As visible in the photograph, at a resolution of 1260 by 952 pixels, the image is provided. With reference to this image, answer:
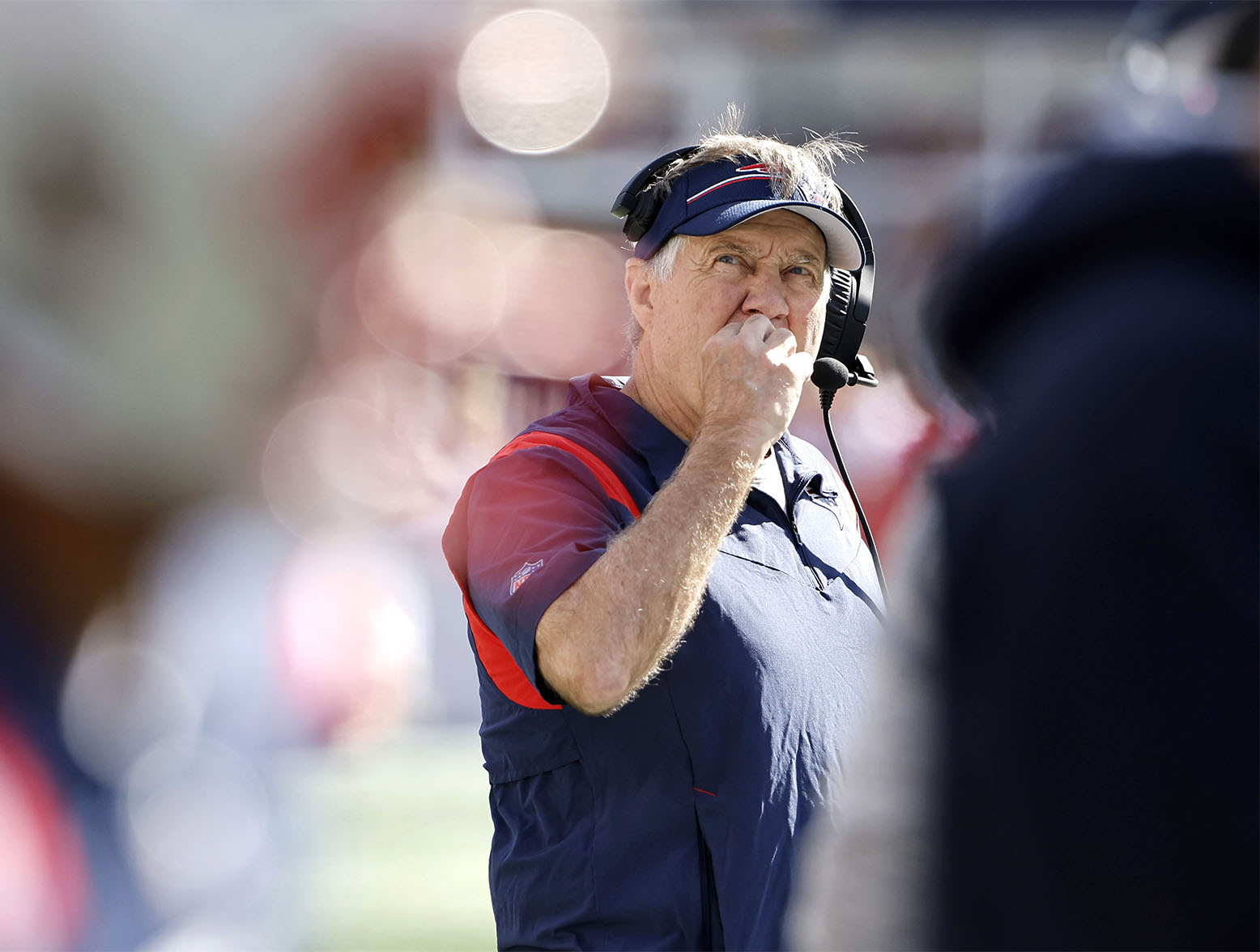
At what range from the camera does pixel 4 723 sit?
2895mm

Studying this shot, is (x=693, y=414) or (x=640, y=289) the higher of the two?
(x=640, y=289)

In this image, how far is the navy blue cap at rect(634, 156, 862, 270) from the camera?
1883mm

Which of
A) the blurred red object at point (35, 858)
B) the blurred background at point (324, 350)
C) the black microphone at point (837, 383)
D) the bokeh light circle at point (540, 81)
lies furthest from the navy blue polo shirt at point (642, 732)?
the bokeh light circle at point (540, 81)

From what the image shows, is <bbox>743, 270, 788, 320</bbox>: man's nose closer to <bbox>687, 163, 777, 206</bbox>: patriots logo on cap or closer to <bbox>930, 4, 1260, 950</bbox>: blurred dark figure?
<bbox>687, 163, 777, 206</bbox>: patriots logo on cap

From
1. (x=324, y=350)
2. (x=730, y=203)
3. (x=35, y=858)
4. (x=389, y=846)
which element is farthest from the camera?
(x=324, y=350)

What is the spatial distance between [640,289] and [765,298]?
0.24 m

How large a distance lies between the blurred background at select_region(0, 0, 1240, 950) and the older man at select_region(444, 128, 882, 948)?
1.08ft

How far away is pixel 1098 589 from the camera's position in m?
0.64

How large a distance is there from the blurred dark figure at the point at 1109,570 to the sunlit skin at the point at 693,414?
850 mm

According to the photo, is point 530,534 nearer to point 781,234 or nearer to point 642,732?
point 642,732

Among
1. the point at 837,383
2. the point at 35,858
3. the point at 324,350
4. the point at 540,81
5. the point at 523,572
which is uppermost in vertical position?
the point at 540,81

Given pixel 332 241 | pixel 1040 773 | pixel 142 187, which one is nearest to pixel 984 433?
pixel 1040 773

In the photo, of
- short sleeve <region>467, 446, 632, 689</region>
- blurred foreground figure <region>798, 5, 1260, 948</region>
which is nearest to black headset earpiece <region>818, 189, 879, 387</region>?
short sleeve <region>467, 446, 632, 689</region>

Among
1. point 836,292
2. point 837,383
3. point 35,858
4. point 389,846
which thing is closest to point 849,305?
point 836,292
